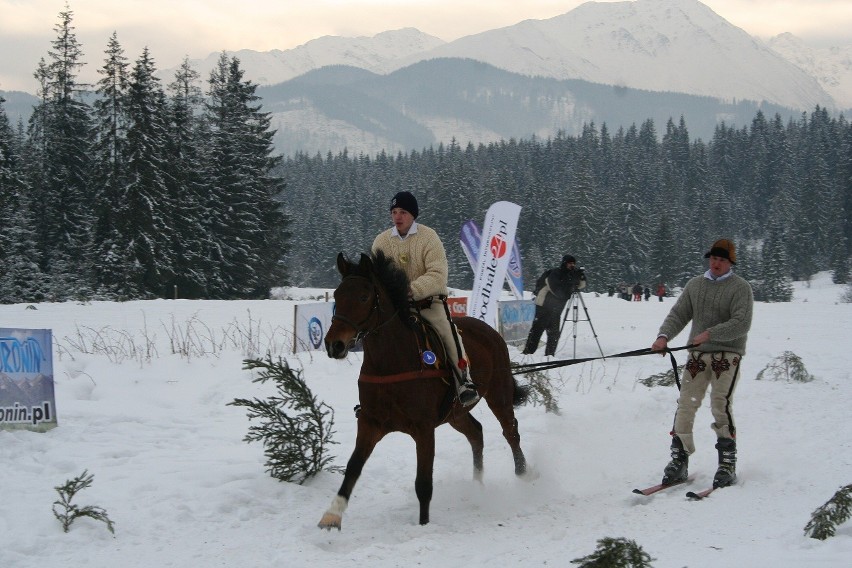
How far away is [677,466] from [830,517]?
7.61 ft

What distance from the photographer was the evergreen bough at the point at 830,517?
482 centimetres

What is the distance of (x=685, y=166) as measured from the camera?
433 feet

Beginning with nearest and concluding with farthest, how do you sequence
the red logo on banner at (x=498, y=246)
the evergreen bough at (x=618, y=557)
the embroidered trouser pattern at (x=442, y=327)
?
the evergreen bough at (x=618, y=557), the embroidered trouser pattern at (x=442, y=327), the red logo on banner at (x=498, y=246)

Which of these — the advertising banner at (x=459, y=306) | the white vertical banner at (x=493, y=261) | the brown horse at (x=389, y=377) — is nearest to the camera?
the brown horse at (x=389, y=377)

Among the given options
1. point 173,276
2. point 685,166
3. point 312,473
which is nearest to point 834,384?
point 312,473

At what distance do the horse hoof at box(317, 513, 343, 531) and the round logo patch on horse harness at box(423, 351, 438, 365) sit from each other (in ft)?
4.64

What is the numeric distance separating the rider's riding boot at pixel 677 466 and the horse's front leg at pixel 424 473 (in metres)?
2.40

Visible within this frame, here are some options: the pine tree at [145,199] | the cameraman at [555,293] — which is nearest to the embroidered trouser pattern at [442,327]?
the cameraman at [555,293]

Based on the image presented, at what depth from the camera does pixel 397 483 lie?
7.69m

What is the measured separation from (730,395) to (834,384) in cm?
690

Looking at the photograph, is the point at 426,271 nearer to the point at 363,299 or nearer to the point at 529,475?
the point at 363,299

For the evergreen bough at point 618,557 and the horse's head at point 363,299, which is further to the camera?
the horse's head at point 363,299

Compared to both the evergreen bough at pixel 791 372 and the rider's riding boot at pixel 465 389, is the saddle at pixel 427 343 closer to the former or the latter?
the rider's riding boot at pixel 465 389

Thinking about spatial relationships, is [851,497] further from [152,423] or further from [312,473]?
[152,423]
